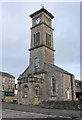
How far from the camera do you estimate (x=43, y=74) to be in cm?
3753

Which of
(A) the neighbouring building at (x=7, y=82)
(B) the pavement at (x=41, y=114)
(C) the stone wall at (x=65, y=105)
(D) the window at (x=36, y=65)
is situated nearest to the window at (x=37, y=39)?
(D) the window at (x=36, y=65)

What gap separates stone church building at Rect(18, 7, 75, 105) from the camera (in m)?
35.5

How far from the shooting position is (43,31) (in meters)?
40.8

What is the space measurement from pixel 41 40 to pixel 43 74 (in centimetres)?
Answer: 764

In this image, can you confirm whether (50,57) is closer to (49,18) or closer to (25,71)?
(25,71)

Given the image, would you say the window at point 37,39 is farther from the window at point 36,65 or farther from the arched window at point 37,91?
the arched window at point 37,91

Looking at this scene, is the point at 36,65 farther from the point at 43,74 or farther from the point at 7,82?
the point at 7,82

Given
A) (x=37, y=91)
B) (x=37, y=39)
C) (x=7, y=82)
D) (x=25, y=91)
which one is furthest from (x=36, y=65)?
(x=7, y=82)

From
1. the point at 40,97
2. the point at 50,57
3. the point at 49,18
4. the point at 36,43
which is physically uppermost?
the point at 49,18

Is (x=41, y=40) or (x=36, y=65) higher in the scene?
(x=41, y=40)

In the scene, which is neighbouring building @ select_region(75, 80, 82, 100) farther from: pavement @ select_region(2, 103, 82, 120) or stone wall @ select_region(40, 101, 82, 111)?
pavement @ select_region(2, 103, 82, 120)

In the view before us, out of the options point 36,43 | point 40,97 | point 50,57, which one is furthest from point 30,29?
point 40,97

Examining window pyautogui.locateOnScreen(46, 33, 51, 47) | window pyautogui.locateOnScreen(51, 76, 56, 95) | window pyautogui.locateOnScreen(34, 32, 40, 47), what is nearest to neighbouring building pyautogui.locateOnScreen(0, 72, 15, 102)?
window pyautogui.locateOnScreen(34, 32, 40, 47)

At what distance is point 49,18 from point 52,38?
471cm
